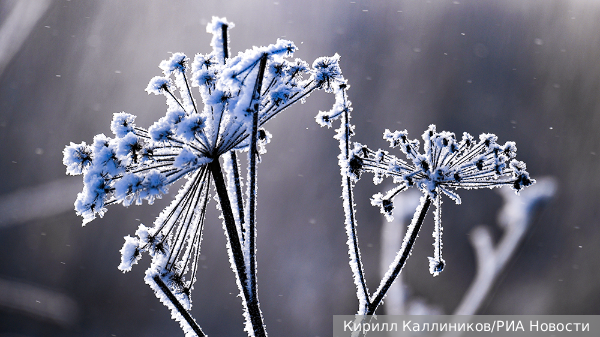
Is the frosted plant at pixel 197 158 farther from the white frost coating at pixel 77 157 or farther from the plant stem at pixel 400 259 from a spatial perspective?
the plant stem at pixel 400 259

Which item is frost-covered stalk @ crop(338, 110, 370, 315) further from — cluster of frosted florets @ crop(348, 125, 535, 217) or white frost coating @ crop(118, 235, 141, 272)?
white frost coating @ crop(118, 235, 141, 272)

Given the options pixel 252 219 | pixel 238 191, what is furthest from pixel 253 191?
pixel 238 191

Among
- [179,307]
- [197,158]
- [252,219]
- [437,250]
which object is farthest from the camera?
[437,250]

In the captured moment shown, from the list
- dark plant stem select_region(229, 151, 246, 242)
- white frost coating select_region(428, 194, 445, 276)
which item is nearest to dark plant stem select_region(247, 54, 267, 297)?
dark plant stem select_region(229, 151, 246, 242)

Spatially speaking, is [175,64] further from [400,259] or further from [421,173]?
[400,259]

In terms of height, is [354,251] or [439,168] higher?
[439,168]

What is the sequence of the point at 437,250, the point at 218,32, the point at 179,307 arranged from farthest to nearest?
the point at 437,250 → the point at 218,32 → the point at 179,307

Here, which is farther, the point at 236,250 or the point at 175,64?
the point at 175,64

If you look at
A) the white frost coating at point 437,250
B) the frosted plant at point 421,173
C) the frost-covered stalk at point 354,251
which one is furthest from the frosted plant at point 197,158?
the white frost coating at point 437,250
